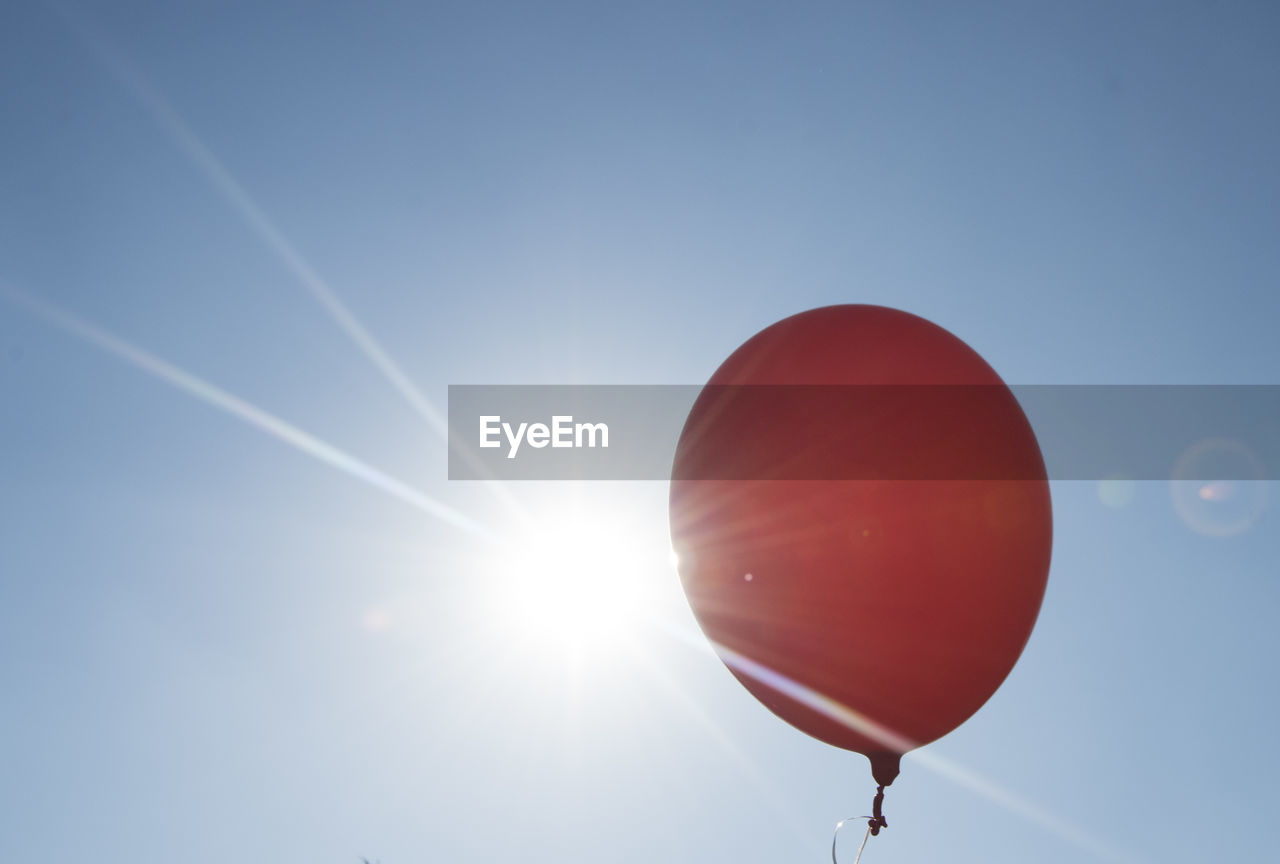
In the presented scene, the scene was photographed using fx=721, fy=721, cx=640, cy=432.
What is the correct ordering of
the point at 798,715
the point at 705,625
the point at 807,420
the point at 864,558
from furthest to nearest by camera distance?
the point at 705,625, the point at 798,715, the point at 807,420, the point at 864,558

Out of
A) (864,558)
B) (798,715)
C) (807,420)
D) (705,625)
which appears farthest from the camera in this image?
(705,625)

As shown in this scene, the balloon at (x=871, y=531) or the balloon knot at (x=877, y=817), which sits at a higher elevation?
the balloon at (x=871, y=531)

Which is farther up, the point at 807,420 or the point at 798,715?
the point at 807,420

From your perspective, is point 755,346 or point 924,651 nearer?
point 924,651

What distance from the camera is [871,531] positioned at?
8.49 ft

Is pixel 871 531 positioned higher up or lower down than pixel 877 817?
higher up

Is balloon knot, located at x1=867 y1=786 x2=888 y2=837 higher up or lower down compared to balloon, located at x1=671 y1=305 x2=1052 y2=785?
lower down

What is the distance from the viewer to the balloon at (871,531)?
2.60 meters

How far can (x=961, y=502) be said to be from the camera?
262cm

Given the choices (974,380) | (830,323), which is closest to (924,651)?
(974,380)

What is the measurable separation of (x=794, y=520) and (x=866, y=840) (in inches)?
52.8

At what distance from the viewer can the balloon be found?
2.60 m

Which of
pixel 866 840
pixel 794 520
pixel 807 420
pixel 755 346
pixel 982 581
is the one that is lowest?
pixel 866 840

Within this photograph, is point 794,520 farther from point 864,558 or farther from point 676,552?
A: point 676,552
